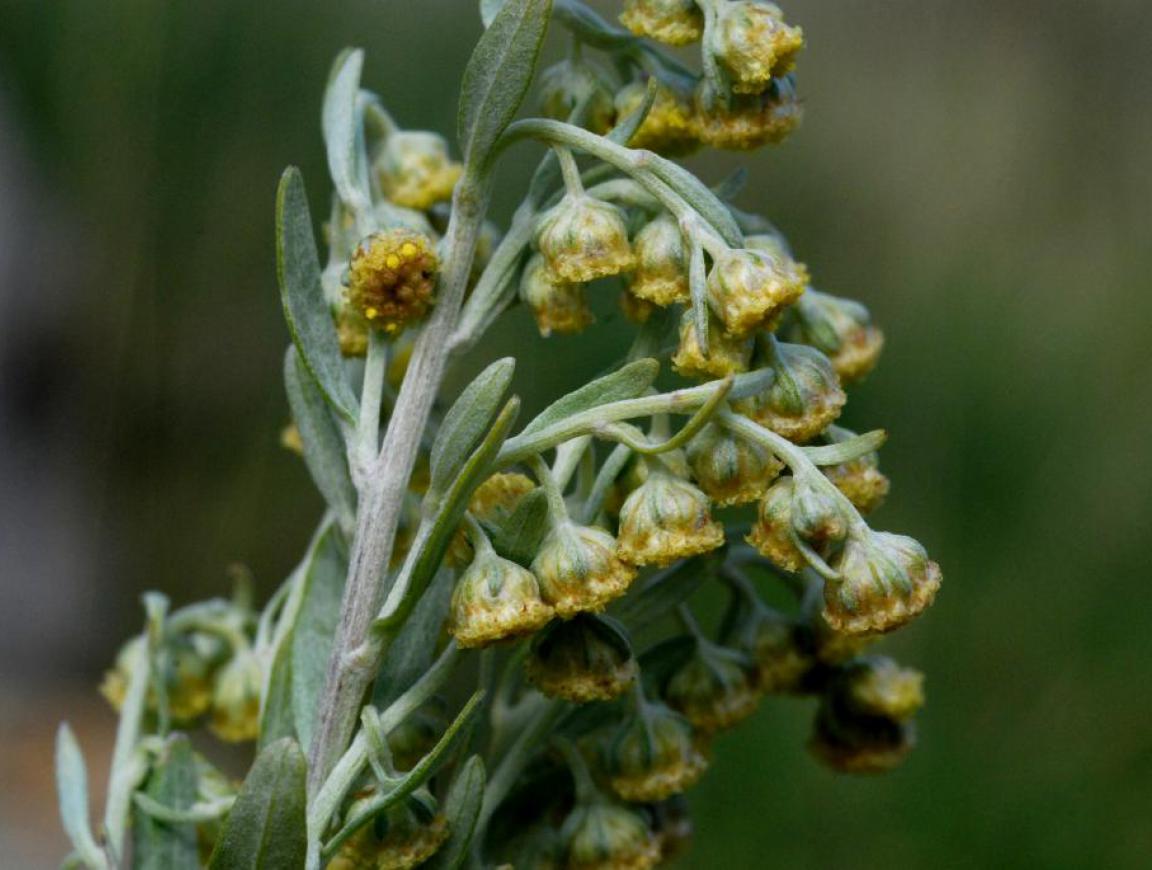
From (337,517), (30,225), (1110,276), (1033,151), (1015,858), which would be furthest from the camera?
(30,225)

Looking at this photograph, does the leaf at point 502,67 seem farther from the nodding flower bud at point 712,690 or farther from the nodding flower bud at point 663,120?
the nodding flower bud at point 712,690

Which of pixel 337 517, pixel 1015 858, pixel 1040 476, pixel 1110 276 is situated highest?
pixel 337 517

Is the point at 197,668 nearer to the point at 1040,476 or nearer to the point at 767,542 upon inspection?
the point at 767,542

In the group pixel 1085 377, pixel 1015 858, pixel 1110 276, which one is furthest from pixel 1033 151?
pixel 1015 858

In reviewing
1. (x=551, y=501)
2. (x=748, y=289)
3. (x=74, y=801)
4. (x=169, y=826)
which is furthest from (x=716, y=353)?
(x=74, y=801)

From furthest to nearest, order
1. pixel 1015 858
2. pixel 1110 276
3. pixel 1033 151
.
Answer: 1. pixel 1033 151
2. pixel 1110 276
3. pixel 1015 858

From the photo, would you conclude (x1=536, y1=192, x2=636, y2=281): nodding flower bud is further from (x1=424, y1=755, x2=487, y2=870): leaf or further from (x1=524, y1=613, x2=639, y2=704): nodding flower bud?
(x1=424, y1=755, x2=487, y2=870): leaf

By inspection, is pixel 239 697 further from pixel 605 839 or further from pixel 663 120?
pixel 663 120
